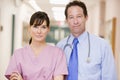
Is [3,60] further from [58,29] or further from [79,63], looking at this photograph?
[58,29]

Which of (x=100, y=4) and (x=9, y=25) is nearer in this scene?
(x=9, y=25)

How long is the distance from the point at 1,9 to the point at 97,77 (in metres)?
3.09

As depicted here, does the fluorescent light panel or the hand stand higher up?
the fluorescent light panel

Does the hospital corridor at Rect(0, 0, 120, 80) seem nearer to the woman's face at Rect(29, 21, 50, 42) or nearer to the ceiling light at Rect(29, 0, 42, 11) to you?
the ceiling light at Rect(29, 0, 42, 11)

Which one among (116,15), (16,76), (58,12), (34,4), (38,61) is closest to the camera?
(16,76)

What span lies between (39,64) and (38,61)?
3 centimetres

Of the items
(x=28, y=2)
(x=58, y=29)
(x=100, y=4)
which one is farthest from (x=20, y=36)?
(x=58, y=29)

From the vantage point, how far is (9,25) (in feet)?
15.7

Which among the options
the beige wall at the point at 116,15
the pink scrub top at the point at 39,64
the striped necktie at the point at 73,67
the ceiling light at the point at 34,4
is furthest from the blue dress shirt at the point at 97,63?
the ceiling light at the point at 34,4

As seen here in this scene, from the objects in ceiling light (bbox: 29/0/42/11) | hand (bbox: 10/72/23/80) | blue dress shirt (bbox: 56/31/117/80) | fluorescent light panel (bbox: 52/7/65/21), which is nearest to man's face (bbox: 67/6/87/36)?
blue dress shirt (bbox: 56/31/117/80)

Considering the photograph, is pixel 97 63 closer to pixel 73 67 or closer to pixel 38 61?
pixel 73 67

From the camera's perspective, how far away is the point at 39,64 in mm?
1587

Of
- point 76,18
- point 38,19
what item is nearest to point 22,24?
point 76,18

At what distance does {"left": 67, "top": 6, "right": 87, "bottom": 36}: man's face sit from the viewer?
1.72 m
